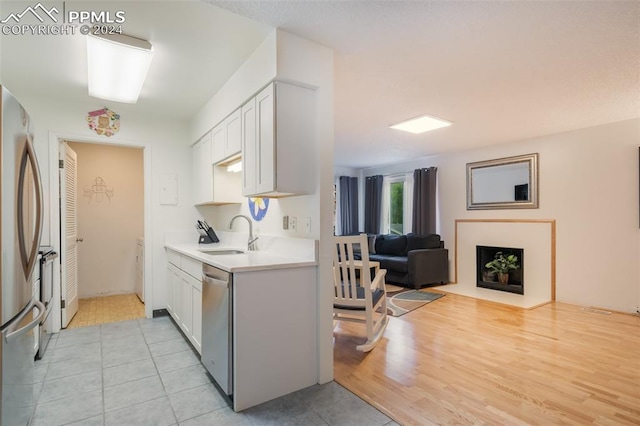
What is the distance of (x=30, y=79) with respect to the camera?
9.26 feet

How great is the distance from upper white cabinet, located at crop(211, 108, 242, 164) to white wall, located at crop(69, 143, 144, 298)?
2.37 metres

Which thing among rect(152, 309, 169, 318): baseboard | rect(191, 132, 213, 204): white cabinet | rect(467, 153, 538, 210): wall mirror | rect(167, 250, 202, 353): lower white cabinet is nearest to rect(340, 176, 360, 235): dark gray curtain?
rect(467, 153, 538, 210): wall mirror

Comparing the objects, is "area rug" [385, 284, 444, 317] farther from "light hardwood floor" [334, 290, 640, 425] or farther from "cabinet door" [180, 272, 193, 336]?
"cabinet door" [180, 272, 193, 336]

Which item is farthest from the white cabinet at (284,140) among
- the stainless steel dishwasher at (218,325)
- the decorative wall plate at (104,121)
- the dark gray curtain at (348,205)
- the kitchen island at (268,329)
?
the dark gray curtain at (348,205)

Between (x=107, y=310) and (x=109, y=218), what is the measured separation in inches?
56.5

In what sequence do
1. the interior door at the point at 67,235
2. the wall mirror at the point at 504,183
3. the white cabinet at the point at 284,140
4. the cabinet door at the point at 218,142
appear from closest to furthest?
the white cabinet at the point at 284,140
the cabinet door at the point at 218,142
the interior door at the point at 67,235
the wall mirror at the point at 504,183

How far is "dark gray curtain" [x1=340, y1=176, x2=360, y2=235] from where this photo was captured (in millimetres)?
7621

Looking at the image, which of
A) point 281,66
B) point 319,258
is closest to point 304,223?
point 319,258

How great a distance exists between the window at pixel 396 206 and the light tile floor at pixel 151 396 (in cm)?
520

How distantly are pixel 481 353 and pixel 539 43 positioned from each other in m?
2.43

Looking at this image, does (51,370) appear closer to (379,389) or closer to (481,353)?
(379,389)

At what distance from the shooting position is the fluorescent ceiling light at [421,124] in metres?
3.86

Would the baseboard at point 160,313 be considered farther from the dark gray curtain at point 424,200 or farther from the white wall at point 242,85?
the dark gray curtain at point 424,200

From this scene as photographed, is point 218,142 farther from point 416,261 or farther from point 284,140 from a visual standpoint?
point 416,261
